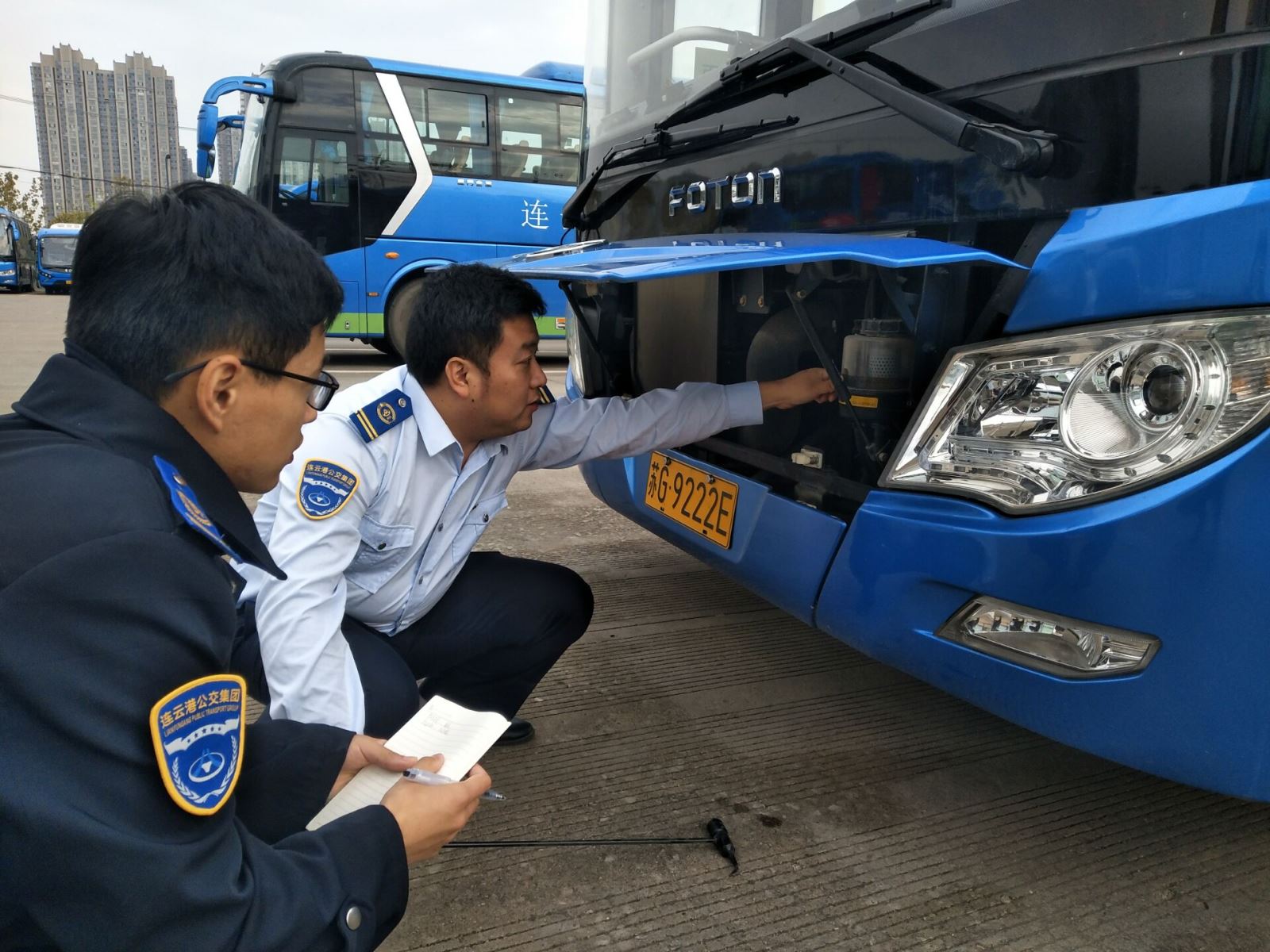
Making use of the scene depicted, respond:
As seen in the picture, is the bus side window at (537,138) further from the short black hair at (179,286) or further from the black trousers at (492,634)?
the short black hair at (179,286)

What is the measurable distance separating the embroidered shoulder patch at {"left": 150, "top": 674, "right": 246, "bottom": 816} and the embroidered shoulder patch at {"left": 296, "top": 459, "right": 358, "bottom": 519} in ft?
2.70

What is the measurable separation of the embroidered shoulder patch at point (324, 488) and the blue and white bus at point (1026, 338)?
21.9 inches

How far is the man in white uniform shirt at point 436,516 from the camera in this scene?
166 cm

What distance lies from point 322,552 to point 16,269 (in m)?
28.0

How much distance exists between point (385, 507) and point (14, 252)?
91.1 feet

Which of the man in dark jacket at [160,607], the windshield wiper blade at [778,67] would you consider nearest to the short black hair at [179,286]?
the man in dark jacket at [160,607]

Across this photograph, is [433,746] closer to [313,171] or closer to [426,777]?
[426,777]

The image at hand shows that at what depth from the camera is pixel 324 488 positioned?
172cm

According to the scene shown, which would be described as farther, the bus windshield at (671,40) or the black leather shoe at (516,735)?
the black leather shoe at (516,735)

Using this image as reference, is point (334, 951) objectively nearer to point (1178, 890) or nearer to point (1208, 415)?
point (1208, 415)

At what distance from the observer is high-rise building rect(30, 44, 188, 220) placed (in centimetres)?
4853

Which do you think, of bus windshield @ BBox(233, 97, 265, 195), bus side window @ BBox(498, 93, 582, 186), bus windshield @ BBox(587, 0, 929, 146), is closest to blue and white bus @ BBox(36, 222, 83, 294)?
bus windshield @ BBox(233, 97, 265, 195)

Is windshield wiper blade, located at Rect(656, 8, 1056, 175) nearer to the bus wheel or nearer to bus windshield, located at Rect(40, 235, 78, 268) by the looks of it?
the bus wheel

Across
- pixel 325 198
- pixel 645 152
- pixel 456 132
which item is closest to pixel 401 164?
pixel 456 132
